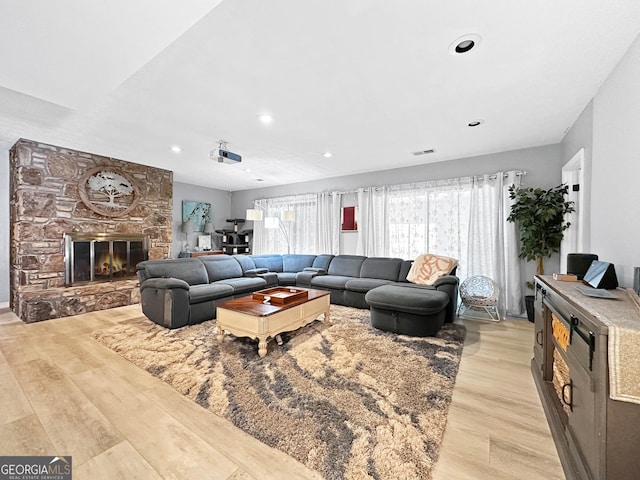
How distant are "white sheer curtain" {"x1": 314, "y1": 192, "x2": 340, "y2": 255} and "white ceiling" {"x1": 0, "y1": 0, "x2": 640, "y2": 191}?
2167 mm

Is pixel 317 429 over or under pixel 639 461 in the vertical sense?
under

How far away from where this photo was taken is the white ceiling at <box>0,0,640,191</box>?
1.47 metres

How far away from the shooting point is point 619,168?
1890 millimetres

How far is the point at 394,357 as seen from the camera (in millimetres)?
2561

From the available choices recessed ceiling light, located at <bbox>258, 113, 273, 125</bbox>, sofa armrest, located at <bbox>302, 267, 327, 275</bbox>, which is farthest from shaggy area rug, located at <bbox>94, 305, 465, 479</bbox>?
recessed ceiling light, located at <bbox>258, 113, 273, 125</bbox>

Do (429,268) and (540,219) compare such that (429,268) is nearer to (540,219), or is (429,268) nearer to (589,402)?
(540,219)

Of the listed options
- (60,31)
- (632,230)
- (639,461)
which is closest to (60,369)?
(60,31)

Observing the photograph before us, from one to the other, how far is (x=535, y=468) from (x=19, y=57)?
3813 mm

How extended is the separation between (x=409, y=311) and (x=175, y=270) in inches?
132

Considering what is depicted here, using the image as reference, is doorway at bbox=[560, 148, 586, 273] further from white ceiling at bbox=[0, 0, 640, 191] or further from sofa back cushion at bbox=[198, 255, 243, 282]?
sofa back cushion at bbox=[198, 255, 243, 282]

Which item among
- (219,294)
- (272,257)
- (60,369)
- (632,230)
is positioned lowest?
(60,369)

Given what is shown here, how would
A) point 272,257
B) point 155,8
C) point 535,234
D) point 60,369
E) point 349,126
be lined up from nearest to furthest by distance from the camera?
point 155,8, point 60,369, point 349,126, point 535,234, point 272,257

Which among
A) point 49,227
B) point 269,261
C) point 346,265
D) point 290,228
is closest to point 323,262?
point 346,265

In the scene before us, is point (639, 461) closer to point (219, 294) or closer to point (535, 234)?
point (535, 234)
